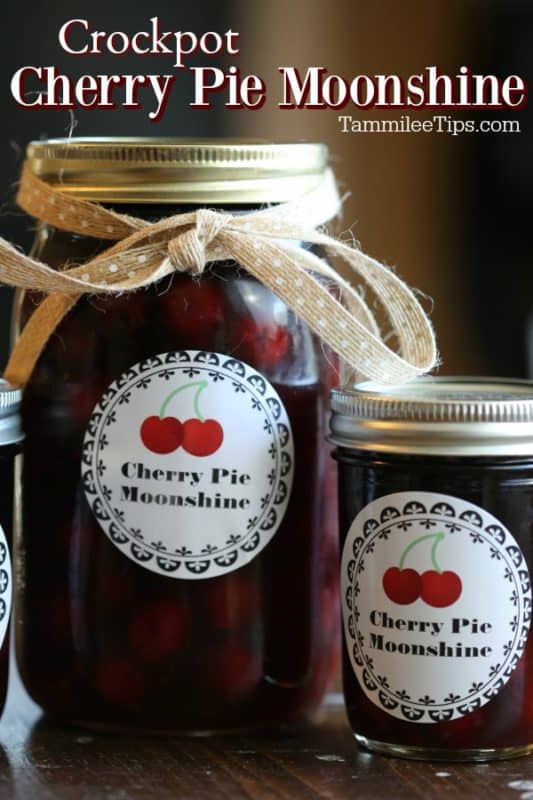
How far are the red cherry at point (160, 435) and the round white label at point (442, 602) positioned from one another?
106 mm

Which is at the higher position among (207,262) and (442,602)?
(207,262)

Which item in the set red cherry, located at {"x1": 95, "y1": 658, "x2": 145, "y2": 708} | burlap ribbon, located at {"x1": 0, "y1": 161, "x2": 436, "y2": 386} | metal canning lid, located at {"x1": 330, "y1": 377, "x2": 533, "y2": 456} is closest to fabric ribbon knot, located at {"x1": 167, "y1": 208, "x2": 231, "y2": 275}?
burlap ribbon, located at {"x1": 0, "y1": 161, "x2": 436, "y2": 386}

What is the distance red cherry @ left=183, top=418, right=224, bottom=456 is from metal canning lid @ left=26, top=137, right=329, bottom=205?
0.39ft

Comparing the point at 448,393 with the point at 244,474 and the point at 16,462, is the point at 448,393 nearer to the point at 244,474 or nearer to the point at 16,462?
the point at 244,474

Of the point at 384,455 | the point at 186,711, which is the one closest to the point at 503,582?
the point at 384,455

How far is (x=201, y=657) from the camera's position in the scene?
0.68m

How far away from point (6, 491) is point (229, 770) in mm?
176

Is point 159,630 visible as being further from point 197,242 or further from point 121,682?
point 197,242

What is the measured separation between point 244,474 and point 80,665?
5.4 inches

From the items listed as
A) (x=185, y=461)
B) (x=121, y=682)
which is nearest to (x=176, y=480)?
(x=185, y=461)

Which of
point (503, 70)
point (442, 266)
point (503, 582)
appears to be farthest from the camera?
point (442, 266)

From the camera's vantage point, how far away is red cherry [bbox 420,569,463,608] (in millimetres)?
614

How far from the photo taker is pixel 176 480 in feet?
2.18

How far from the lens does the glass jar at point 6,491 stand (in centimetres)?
65
